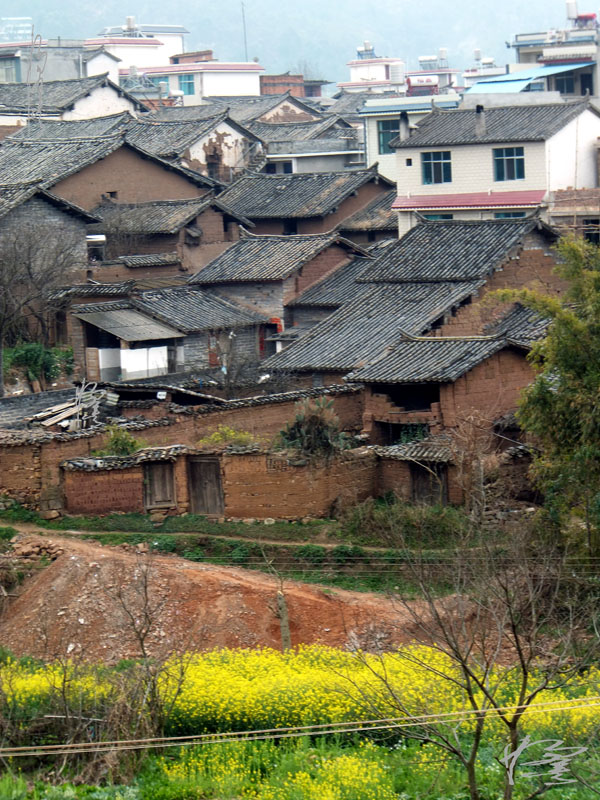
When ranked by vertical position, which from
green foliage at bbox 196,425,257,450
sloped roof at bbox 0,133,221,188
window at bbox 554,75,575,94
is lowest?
green foliage at bbox 196,425,257,450

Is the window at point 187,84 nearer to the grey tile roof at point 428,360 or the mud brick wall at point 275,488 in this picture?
the grey tile roof at point 428,360

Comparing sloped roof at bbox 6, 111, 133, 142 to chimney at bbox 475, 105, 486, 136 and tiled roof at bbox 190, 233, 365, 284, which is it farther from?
chimney at bbox 475, 105, 486, 136

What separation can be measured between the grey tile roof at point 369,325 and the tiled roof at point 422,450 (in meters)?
3.66

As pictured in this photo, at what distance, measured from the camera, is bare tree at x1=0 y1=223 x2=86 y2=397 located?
30188mm

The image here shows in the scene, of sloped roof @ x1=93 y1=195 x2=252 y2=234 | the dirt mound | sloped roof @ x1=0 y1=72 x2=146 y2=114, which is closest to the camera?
the dirt mound

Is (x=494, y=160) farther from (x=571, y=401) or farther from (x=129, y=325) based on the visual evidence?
(x=571, y=401)

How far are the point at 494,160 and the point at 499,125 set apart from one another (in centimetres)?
111

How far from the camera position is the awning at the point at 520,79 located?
4259 centimetres

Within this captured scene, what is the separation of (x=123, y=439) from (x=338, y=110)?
41.3 m

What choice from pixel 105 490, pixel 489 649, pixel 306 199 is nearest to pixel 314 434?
pixel 105 490

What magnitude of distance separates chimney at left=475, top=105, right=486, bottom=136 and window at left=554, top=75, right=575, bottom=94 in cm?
979

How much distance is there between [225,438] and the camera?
74.5ft

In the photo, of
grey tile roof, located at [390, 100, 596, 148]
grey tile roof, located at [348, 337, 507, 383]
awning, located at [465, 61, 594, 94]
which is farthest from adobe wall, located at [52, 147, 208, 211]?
grey tile roof, located at [348, 337, 507, 383]

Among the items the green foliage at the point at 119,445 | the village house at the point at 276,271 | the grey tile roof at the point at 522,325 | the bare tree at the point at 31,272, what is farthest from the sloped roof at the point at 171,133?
the green foliage at the point at 119,445
